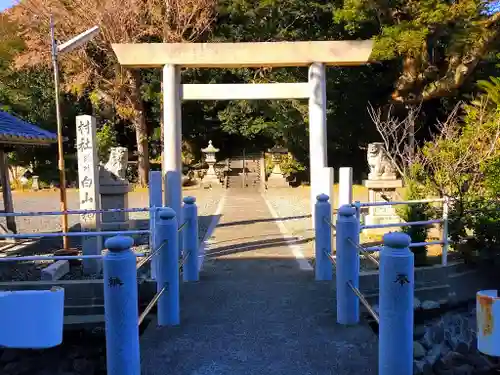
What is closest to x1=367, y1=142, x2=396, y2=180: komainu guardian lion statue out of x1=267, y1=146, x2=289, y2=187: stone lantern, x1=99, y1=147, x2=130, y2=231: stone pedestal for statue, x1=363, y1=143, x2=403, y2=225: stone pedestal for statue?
x1=363, y1=143, x2=403, y2=225: stone pedestal for statue

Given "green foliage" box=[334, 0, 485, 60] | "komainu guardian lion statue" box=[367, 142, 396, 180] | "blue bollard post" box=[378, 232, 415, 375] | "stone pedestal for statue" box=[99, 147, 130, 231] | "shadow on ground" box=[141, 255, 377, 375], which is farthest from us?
"green foliage" box=[334, 0, 485, 60]

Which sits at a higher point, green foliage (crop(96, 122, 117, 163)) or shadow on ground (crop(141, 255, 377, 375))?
green foliage (crop(96, 122, 117, 163))

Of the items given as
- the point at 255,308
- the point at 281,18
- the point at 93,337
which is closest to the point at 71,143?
the point at 281,18

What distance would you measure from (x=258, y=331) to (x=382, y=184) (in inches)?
244

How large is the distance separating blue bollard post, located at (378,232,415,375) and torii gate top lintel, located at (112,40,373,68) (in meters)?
5.96

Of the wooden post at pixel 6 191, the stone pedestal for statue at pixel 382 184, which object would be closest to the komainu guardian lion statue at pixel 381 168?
the stone pedestal for statue at pixel 382 184

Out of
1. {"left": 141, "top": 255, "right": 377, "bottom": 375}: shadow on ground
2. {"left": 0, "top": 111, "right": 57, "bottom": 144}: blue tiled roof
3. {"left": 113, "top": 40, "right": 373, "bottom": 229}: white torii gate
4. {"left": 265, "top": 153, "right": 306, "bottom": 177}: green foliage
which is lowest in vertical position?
{"left": 141, "top": 255, "right": 377, "bottom": 375}: shadow on ground

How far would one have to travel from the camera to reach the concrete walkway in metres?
3.73

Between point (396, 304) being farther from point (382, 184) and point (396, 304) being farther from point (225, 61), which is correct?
point (382, 184)

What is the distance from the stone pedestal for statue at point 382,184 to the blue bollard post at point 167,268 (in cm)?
608

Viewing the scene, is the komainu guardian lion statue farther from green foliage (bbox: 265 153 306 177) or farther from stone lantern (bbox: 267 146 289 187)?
green foliage (bbox: 265 153 306 177)

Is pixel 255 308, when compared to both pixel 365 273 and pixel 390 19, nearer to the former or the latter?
pixel 365 273

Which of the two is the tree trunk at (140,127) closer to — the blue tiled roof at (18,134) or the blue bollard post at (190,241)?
the blue tiled roof at (18,134)

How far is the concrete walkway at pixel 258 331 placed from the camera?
3.73 metres
